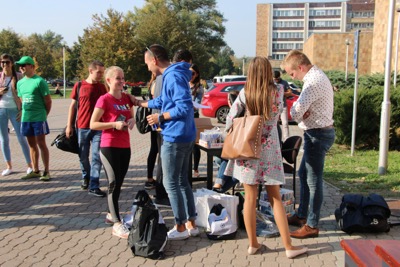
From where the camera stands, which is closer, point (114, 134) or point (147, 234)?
point (147, 234)

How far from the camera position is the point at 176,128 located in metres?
3.99

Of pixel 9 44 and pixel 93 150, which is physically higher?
pixel 9 44

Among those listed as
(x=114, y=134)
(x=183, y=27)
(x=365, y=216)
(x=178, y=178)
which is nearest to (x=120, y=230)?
(x=178, y=178)

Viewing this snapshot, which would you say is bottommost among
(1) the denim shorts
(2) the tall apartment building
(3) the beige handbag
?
(1) the denim shorts

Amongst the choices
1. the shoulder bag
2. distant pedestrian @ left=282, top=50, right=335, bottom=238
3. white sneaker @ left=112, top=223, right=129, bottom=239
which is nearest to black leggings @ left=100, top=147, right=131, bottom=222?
white sneaker @ left=112, top=223, right=129, bottom=239

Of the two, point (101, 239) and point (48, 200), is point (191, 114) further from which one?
point (48, 200)

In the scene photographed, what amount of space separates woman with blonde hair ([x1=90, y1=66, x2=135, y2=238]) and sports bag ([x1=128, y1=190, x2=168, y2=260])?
0.44 metres

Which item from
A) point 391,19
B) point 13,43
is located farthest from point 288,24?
point 391,19

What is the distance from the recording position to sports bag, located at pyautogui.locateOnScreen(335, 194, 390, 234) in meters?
4.41

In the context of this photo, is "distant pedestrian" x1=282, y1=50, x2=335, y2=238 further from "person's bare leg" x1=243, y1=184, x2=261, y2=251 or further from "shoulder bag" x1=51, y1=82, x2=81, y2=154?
"shoulder bag" x1=51, y1=82, x2=81, y2=154

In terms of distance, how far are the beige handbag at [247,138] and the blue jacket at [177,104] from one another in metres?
0.52

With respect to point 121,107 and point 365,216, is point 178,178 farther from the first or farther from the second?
point 365,216

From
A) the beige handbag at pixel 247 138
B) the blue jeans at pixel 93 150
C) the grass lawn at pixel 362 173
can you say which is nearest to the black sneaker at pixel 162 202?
the blue jeans at pixel 93 150

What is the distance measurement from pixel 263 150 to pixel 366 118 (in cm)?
662
